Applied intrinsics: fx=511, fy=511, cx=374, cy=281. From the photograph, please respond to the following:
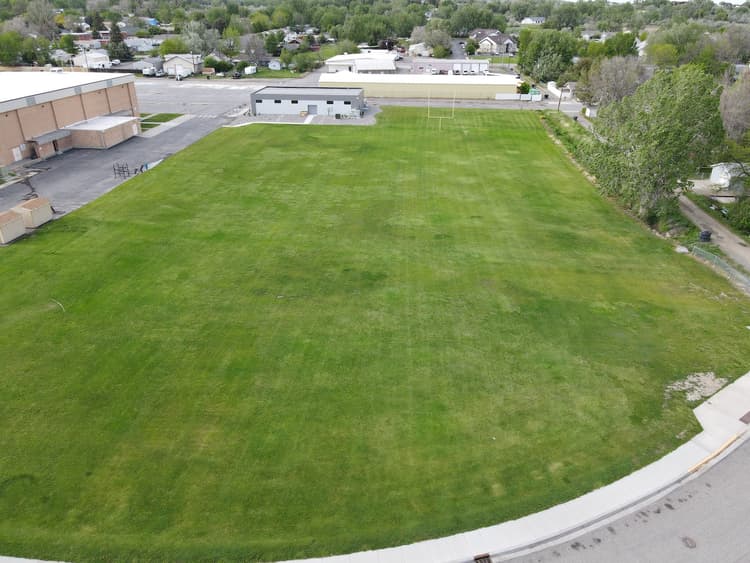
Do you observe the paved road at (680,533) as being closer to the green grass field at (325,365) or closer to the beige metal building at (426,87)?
the green grass field at (325,365)

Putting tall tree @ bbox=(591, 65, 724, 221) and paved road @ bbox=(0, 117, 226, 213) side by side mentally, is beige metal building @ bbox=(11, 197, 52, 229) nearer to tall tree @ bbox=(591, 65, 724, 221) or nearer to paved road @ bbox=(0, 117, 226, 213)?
paved road @ bbox=(0, 117, 226, 213)

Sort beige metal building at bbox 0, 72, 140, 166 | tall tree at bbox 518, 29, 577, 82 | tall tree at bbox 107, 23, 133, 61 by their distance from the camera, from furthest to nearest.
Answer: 1. tall tree at bbox 107, 23, 133, 61
2. tall tree at bbox 518, 29, 577, 82
3. beige metal building at bbox 0, 72, 140, 166

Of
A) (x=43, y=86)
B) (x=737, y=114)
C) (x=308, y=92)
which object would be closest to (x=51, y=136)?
(x=43, y=86)

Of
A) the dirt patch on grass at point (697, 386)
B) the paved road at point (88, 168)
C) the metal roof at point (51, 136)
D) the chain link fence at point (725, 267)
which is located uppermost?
the metal roof at point (51, 136)

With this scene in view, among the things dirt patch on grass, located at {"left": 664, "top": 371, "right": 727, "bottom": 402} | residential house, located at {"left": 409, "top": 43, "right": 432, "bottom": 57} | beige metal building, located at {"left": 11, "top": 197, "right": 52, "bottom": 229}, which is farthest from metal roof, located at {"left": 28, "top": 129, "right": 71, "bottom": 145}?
residential house, located at {"left": 409, "top": 43, "right": 432, "bottom": 57}

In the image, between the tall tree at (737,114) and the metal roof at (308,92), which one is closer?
the tall tree at (737,114)

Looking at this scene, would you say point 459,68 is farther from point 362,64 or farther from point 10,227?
point 10,227

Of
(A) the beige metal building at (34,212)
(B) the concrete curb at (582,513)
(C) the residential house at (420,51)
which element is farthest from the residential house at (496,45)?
(B) the concrete curb at (582,513)
